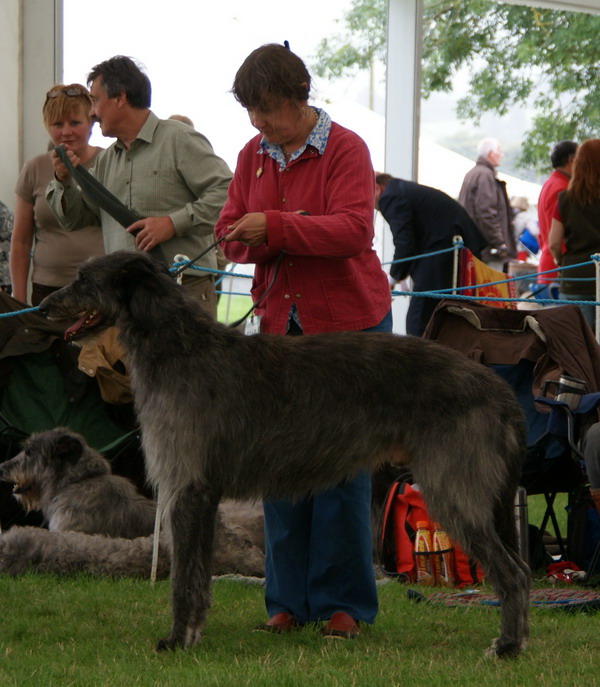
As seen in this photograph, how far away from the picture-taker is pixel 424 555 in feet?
17.0

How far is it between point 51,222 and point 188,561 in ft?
10.5

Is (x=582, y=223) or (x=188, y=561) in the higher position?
(x=582, y=223)

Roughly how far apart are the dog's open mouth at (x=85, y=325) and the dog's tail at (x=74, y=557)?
5.55 feet

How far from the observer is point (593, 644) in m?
3.77

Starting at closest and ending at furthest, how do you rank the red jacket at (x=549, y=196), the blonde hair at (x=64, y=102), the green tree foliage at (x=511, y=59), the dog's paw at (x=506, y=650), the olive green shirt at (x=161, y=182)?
the dog's paw at (x=506, y=650) → the olive green shirt at (x=161, y=182) → the blonde hair at (x=64, y=102) → the red jacket at (x=549, y=196) → the green tree foliage at (x=511, y=59)

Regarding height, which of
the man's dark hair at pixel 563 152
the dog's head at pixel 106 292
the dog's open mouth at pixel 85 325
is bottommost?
the dog's open mouth at pixel 85 325

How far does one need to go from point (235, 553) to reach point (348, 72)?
795 cm

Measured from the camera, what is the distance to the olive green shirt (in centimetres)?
516

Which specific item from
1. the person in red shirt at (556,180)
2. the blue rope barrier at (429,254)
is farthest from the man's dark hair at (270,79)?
the person in red shirt at (556,180)

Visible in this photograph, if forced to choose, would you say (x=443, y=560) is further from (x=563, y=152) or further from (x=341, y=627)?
(x=563, y=152)

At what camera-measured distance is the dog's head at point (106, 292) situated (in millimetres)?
3654

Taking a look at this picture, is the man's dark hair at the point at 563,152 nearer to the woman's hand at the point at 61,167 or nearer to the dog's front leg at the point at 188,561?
the woman's hand at the point at 61,167

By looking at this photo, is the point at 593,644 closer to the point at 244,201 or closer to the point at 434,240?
the point at 244,201

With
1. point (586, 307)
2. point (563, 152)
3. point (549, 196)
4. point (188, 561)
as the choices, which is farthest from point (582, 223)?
point (188, 561)
